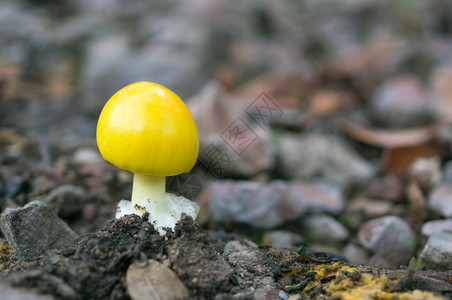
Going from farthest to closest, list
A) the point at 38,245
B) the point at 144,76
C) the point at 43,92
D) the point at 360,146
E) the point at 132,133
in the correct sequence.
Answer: the point at 144,76, the point at 43,92, the point at 360,146, the point at 38,245, the point at 132,133

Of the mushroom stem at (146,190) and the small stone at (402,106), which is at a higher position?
the small stone at (402,106)

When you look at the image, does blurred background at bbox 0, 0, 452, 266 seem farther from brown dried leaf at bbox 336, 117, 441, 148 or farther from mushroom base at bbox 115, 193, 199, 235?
Result: mushroom base at bbox 115, 193, 199, 235

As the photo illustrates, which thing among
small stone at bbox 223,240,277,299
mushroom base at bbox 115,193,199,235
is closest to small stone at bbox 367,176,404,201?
small stone at bbox 223,240,277,299

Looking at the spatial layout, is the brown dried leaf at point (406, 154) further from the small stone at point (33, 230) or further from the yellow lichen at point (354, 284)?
the small stone at point (33, 230)

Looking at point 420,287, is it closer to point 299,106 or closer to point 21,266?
point 21,266

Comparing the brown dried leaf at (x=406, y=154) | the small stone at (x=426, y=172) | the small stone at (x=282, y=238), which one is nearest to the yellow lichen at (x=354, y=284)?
the small stone at (x=282, y=238)

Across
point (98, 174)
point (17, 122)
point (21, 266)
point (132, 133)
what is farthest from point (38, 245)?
point (17, 122)
